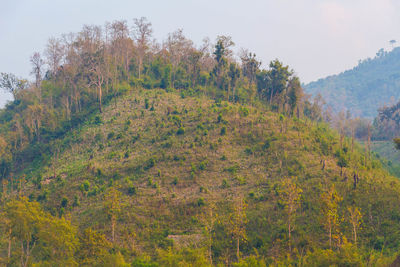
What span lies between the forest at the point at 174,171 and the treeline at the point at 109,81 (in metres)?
0.27

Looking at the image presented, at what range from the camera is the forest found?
94.4 feet

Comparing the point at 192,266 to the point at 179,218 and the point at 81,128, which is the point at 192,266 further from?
the point at 81,128

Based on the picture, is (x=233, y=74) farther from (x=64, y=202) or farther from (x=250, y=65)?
(x=64, y=202)

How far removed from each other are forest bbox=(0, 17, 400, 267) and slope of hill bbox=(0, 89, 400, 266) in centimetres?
17

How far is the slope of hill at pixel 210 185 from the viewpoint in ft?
100

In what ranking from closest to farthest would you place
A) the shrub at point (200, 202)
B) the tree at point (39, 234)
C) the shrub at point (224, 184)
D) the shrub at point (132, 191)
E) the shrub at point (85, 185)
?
the tree at point (39, 234)
the shrub at point (200, 202)
the shrub at point (132, 191)
the shrub at point (224, 184)
the shrub at point (85, 185)

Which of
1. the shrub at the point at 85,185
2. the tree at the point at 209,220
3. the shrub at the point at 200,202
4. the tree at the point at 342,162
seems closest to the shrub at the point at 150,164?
the shrub at the point at 85,185

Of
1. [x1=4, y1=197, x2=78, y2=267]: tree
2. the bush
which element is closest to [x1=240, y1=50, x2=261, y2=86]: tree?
the bush

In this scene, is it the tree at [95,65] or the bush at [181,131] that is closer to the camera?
the bush at [181,131]

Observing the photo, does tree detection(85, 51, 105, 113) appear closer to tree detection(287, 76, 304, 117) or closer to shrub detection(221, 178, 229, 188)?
shrub detection(221, 178, 229, 188)

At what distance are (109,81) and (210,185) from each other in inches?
1401

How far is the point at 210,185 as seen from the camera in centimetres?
3984

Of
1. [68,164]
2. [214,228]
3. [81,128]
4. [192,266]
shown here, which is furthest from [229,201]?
[81,128]

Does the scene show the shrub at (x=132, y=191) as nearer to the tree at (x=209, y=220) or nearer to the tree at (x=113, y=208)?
the tree at (x=113, y=208)
